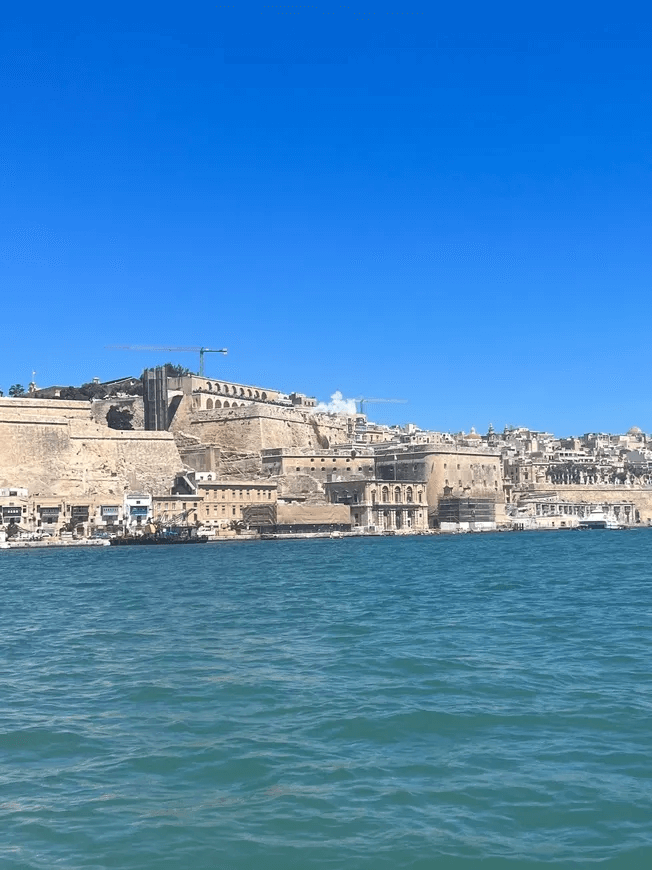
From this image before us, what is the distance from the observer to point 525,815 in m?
5.66

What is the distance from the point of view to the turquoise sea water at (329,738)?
539cm

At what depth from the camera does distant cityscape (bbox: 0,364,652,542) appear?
5453cm

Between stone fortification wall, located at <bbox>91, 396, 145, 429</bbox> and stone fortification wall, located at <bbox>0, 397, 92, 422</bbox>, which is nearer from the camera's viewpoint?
stone fortification wall, located at <bbox>0, 397, 92, 422</bbox>

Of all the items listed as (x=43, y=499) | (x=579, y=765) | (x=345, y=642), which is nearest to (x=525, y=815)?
(x=579, y=765)

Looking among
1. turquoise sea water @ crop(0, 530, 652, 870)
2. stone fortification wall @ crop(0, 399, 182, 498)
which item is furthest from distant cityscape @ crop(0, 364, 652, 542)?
turquoise sea water @ crop(0, 530, 652, 870)

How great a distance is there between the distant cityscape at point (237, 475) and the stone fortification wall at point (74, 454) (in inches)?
2.9

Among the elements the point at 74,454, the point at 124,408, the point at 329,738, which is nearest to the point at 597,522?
the point at 124,408

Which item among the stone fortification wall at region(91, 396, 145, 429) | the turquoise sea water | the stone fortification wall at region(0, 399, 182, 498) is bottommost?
the turquoise sea water

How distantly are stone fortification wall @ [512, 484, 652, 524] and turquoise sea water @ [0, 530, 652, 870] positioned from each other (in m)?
61.0

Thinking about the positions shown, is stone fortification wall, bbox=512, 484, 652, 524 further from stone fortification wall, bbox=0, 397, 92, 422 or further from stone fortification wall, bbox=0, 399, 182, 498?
stone fortification wall, bbox=0, 397, 92, 422

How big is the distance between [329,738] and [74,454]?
5180 centimetres

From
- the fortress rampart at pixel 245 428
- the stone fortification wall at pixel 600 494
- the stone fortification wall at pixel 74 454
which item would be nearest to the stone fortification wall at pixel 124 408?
the fortress rampart at pixel 245 428

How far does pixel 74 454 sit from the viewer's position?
188 ft

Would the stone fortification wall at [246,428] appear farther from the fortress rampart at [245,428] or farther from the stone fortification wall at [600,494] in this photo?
the stone fortification wall at [600,494]
